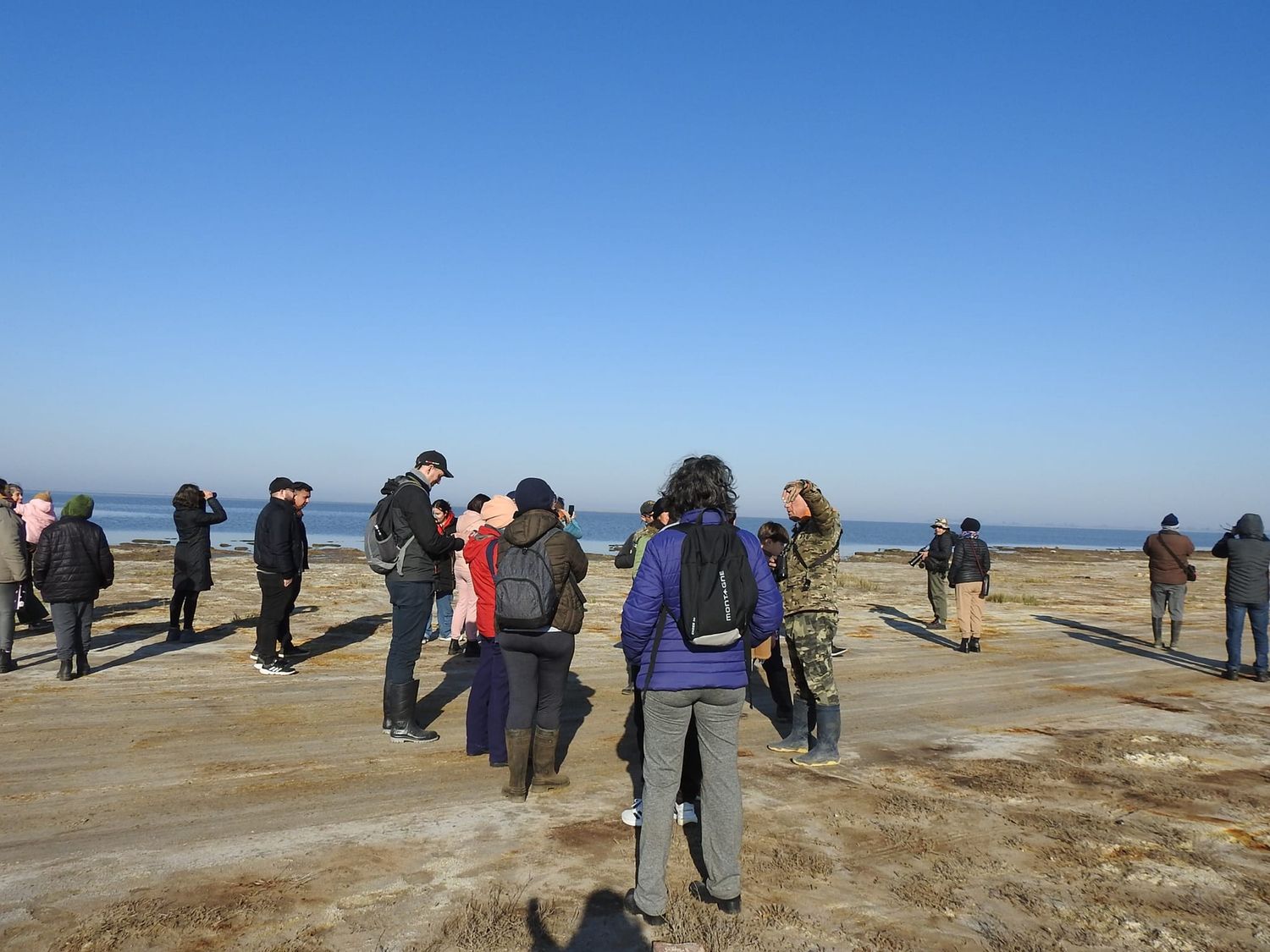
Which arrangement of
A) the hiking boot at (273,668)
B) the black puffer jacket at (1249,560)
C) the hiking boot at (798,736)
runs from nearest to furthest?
the hiking boot at (798,736) < the hiking boot at (273,668) < the black puffer jacket at (1249,560)

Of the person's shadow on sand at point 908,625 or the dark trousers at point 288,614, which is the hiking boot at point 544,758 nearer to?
the dark trousers at point 288,614

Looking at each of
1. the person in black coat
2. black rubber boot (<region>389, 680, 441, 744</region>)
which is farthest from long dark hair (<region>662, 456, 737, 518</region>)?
the person in black coat

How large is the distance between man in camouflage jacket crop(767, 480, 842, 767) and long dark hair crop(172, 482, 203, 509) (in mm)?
7907

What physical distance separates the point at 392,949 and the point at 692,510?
7.71ft

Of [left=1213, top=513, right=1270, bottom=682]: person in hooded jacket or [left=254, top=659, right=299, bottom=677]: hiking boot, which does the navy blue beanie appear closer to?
[left=254, top=659, right=299, bottom=677]: hiking boot

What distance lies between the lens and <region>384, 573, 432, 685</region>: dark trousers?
6.43 meters

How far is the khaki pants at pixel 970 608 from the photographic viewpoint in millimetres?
12016

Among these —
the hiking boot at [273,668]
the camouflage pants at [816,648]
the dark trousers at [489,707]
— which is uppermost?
the camouflage pants at [816,648]

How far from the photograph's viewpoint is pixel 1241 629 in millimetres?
10047

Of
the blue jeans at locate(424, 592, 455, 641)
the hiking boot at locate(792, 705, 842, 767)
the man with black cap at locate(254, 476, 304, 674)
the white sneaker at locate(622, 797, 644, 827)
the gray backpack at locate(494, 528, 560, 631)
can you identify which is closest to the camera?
the white sneaker at locate(622, 797, 644, 827)

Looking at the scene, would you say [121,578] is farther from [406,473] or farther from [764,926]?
[764,926]

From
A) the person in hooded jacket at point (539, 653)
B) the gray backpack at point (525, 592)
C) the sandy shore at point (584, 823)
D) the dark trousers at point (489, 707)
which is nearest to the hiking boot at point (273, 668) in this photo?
the sandy shore at point (584, 823)

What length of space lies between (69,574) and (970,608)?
11.6m

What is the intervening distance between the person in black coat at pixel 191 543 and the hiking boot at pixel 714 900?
8.19 m
